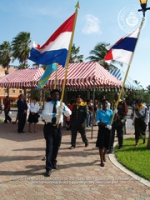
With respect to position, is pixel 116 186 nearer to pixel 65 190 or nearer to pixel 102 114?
pixel 65 190

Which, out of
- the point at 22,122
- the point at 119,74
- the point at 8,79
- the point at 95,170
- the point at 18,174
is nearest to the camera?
the point at 18,174

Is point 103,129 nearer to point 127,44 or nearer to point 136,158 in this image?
point 136,158

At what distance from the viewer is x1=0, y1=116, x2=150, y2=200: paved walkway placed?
15.2 ft

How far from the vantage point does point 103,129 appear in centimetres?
682

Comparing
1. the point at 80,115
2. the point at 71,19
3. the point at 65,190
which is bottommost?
the point at 65,190

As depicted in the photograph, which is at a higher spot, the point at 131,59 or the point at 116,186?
the point at 131,59

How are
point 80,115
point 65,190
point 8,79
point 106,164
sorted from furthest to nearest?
point 8,79, point 80,115, point 106,164, point 65,190

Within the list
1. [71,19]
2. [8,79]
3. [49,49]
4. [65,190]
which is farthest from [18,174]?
[8,79]

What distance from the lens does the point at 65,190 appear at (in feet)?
15.9

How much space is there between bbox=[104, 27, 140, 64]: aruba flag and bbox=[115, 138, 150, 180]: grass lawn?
9.11ft

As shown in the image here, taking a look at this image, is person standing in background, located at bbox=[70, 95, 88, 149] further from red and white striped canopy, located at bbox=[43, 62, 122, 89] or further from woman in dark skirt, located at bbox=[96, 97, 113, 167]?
red and white striped canopy, located at bbox=[43, 62, 122, 89]

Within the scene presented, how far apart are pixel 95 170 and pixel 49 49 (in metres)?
3.24

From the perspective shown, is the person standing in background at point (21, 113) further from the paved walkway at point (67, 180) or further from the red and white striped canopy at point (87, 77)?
the paved walkway at point (67, 180)

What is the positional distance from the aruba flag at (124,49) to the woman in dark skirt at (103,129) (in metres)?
1.49
